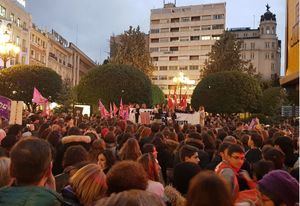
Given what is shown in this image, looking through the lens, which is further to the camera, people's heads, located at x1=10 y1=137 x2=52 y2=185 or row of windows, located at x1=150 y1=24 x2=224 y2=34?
row of windows, located at x1=150 y1=24 x2=224 y2=34

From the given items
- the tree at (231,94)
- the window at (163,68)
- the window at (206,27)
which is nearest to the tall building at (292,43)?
the tree at (231,94)

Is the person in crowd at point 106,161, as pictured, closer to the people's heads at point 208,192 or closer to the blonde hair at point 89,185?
the blonde hair at point 89,185

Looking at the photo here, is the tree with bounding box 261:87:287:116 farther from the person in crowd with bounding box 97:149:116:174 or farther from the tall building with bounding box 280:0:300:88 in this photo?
the person in crowd with bounding box 97:149:116:174

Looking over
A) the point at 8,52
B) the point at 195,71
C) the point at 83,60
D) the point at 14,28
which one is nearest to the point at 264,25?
the point at 195,71

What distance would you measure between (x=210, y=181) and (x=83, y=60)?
107 m

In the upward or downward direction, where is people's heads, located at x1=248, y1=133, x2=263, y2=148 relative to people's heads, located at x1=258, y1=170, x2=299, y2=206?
upward

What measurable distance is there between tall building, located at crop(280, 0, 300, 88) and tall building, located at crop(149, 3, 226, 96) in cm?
9394

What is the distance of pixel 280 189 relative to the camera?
145 inches

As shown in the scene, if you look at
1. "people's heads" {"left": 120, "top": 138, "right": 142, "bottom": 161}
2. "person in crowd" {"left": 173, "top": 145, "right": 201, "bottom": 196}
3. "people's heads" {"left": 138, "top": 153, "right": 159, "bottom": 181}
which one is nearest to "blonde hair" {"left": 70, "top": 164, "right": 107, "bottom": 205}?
"person in crowd" {"left": 173, "top": 145, "right": 201, "bottom": 196}

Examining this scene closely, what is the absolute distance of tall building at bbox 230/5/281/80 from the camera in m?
111

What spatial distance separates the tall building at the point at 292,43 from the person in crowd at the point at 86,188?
7.48 ft

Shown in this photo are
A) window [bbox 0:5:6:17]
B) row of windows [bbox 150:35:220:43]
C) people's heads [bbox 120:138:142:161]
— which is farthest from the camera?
row of windows [bbox 150:35:220:43]

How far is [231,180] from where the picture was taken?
16.6 feet

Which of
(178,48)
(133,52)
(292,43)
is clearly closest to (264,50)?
(178,48)
